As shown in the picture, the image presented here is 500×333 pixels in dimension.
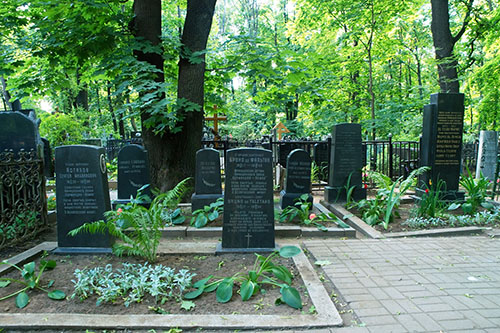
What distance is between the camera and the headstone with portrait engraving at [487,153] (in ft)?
33.3

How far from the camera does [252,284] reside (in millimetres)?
3229

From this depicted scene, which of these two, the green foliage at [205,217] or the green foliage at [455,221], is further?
the green foliage at [455,221]

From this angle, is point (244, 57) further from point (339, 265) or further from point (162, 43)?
point (339, 265)

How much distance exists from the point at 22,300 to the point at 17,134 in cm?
400

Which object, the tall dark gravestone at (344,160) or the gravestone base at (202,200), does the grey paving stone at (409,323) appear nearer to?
the gravestone base at (202,200)

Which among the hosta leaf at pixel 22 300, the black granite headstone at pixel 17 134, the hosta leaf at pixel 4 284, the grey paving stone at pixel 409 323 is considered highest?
the black granite headstone at pixel 17 134

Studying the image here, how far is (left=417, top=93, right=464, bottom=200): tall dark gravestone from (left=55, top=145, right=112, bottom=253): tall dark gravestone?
7083mm

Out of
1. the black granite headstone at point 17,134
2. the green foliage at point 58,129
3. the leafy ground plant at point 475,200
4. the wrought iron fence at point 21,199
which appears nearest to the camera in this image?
the wrought iron fence at point 21,199

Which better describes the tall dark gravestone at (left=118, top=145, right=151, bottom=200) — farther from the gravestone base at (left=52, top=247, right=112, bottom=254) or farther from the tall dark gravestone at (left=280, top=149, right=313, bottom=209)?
the tall dark gravestone at (left=280, top=149, right=313, bottom=209)

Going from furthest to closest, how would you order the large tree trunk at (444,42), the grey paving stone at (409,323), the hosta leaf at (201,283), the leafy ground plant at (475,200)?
the large tree trunk at (444,42) < the leafy ground plant at (475,200) < the hosta leaf at (201,283) < the grey paving stone at (409,323)

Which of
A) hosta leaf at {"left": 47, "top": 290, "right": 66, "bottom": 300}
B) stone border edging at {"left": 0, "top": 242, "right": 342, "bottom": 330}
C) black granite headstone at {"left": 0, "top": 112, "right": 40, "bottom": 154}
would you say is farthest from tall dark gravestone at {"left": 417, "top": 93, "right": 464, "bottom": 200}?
black granite headstone at {"left": 0, "top": 112, "right": 40, "bottom": 154}

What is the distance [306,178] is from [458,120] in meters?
3.93

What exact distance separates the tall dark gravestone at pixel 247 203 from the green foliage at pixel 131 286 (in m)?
1.10

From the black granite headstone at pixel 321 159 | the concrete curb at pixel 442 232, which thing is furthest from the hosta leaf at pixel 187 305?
the black granite headstone at pixel 321 159
